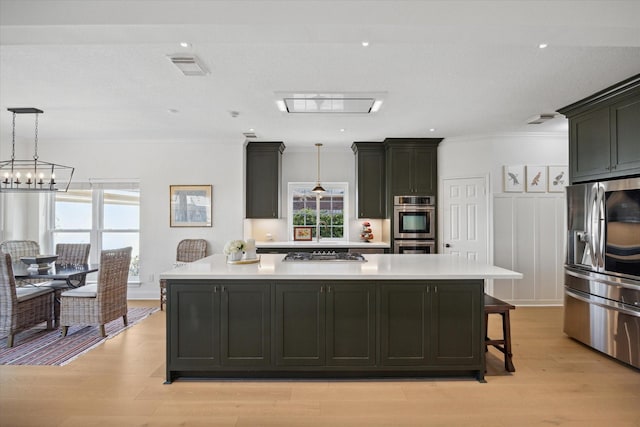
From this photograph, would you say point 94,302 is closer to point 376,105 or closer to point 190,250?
point 190,250

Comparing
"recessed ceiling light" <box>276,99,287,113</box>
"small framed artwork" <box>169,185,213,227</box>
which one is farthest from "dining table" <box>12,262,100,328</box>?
"recessed ceiling light" <box>276,99,287,113</box>

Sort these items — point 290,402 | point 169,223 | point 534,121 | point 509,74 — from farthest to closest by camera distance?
point 169,223 → point 534,121 → point 509,74 → point 290,402

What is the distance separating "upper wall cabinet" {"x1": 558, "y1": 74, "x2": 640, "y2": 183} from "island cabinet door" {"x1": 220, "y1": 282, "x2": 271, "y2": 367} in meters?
3.47

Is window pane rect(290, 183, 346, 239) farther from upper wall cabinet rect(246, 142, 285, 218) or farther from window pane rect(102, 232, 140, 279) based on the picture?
window pane rect(102, 232, 140, 279)

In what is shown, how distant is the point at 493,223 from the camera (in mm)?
5562

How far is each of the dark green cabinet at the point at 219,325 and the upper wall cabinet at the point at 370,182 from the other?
3643 mm

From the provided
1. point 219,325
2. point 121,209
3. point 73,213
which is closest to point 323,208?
point 121,209

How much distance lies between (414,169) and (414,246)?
1.24 metres

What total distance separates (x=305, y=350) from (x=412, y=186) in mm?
3757

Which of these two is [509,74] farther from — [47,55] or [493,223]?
[47,55]

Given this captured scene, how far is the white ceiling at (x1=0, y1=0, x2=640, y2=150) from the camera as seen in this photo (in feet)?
6.63

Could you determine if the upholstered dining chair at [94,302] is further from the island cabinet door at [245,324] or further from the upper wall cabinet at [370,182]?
the upper wall cabinet at [370,182]

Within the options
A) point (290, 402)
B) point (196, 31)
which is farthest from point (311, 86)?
point (290, 402)

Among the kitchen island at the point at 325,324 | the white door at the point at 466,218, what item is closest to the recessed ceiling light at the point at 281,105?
the kitchen island at the point at 325,324
